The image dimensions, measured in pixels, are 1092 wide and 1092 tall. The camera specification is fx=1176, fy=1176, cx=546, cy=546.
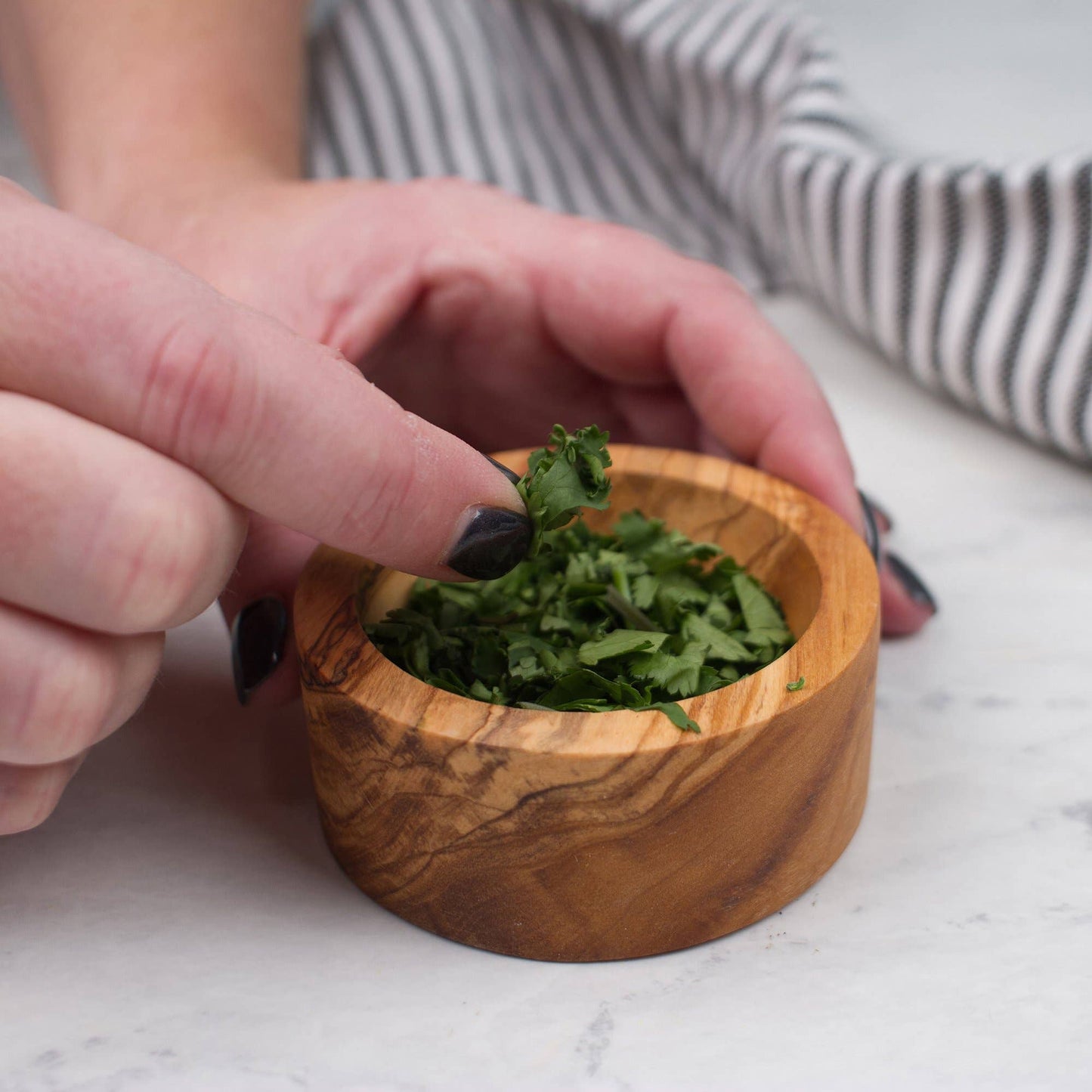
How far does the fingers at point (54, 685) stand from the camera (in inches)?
31.5

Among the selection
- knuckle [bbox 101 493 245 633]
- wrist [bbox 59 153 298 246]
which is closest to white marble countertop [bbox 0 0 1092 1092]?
knuckle [bbox 101 493 245 633]

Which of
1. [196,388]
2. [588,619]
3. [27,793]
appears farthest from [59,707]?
[588,619]

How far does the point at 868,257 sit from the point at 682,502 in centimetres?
77

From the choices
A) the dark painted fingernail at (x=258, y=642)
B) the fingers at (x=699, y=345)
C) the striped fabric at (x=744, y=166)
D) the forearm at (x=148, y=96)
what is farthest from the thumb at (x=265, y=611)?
the striped fabric at (x=744, y=166)

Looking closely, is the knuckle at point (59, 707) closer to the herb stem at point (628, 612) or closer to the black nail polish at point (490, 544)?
the black nail polish at point (490, 544)

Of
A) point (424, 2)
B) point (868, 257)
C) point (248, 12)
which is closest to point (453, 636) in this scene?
point (868, 257)

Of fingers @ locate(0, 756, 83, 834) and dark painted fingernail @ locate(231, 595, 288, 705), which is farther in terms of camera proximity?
dark painted fingernail @ locate(231, 595, 288, 705)

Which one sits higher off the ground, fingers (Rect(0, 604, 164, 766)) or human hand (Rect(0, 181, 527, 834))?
human hand (Rect(0, 181, 527, 834))

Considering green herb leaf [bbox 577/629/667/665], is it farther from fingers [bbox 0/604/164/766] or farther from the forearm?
the forearm

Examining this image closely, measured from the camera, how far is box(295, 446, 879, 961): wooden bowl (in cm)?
84

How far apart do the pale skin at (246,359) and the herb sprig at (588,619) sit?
4.6 inches

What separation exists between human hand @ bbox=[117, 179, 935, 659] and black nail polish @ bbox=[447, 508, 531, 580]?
42 centimetres

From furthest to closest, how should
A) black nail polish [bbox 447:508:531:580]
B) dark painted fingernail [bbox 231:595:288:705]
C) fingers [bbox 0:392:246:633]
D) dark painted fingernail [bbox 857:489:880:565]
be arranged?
1. dark painted fingernail [bbox 857:489:880:565]
2. dark painted fingernail [bbox 231:595:288:705]
3. black nail polish [bbox 447:508:531:580]
4. fingers [bbox 0:392:246:633]

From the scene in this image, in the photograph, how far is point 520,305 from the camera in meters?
Answer: 1.40
